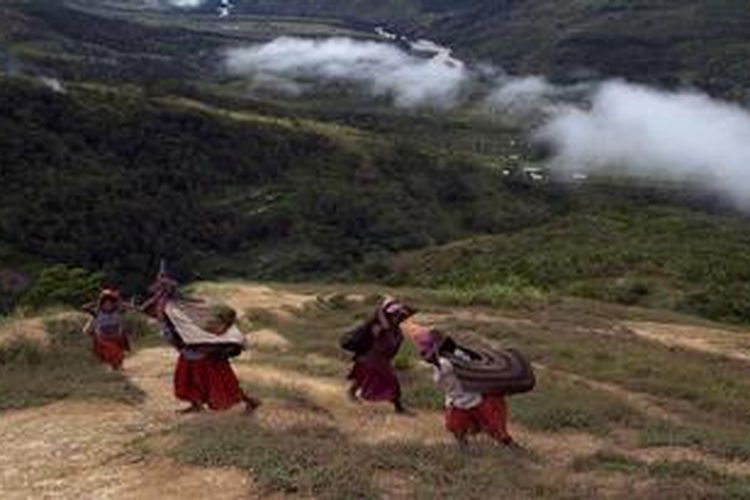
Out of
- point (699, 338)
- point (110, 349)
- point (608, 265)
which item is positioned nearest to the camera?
point (110, 349)

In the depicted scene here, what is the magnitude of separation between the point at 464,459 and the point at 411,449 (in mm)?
830

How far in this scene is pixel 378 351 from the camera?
21688 millimetres

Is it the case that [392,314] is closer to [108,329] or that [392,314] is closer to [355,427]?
[355,427]

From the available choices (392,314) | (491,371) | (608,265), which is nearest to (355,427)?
(392,314)

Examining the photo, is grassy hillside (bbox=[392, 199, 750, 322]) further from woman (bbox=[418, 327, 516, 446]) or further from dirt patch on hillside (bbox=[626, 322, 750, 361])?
woman (bbox=[418, 327, 516, 446])

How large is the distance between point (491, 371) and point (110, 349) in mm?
10037

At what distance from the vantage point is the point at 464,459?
1683 cm

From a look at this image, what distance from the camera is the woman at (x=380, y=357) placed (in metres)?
21.2

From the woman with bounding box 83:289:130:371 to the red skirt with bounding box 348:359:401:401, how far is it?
5466mm

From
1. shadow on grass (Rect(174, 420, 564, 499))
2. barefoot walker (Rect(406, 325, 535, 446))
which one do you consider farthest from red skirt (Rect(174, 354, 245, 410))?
barefoot walker (Rect(406, 325, 535, 446))

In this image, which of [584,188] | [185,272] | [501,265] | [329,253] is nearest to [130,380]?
[501,265]

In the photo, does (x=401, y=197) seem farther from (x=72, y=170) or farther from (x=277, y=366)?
(x=277, y=366)

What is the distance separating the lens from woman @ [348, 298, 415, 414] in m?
21.2

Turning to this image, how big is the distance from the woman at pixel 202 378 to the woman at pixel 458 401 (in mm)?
3142
